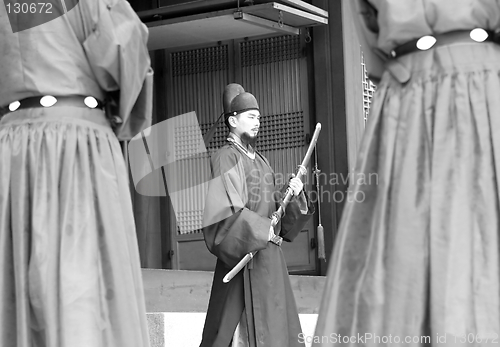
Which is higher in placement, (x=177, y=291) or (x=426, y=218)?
(x=426, y=218)

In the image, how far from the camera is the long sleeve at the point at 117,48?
2.89 metres

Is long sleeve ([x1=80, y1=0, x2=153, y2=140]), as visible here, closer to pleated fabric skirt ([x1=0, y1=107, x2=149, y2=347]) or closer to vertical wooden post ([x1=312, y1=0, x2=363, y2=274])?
pleated fabric skirt ([x1=0, y1=107, x2=149, y2=347])

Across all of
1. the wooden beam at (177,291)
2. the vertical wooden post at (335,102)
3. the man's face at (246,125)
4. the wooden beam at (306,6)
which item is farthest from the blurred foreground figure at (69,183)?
the vertical wooden post at (335,102)

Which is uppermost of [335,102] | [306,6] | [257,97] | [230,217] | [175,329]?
[306,6]

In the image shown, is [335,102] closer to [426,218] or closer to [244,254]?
[244,254]

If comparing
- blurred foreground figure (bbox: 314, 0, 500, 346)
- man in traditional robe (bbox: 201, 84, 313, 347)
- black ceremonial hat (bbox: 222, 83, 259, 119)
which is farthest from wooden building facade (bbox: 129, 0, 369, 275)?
blurred foreground figure (bbox: 314, 0, 500, 346)

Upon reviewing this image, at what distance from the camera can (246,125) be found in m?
4.90

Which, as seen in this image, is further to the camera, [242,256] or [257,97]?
[257,97]

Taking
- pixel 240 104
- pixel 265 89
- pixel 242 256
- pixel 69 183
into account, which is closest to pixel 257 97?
pixel 265 89

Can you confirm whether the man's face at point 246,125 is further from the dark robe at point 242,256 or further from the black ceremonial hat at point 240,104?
the dark robe at point 242,256

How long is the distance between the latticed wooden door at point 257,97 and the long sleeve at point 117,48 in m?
4.29

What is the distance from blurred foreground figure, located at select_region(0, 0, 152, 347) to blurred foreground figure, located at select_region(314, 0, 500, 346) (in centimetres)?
85

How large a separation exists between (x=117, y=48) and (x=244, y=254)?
6.19 ft

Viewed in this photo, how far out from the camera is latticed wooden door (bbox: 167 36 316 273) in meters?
7.23
